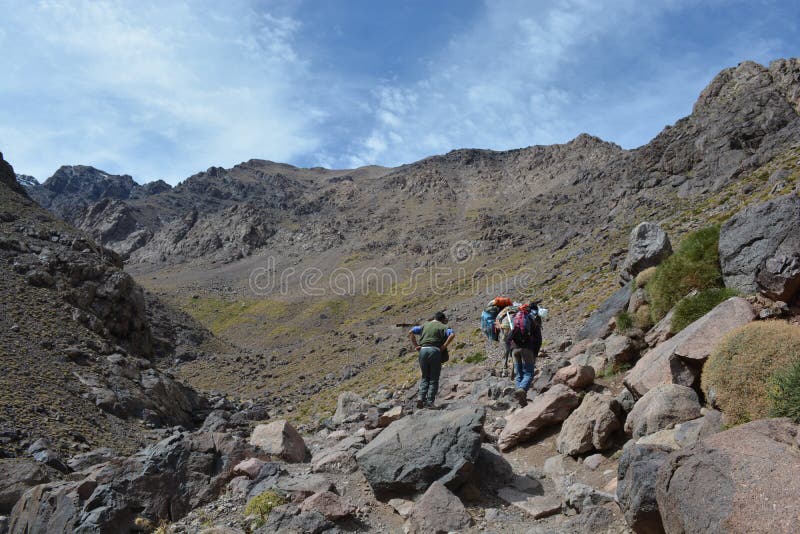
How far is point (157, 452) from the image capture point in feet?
32.7

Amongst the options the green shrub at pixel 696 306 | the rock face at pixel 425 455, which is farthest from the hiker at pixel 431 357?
the green shrub at pixel 696 306

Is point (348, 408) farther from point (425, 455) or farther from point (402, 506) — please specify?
point (402, 506)

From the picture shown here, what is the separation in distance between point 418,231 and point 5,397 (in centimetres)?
15084

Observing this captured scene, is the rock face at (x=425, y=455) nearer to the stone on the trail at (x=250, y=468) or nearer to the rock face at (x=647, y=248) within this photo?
the stone on the trail at (x=250, y=468)

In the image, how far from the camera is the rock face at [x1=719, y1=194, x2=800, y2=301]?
8.19m

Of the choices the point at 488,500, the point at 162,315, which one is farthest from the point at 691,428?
the point at 162,315

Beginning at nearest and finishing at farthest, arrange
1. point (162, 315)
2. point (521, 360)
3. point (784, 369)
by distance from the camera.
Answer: point (784, 369) → point (521, 360) → point (162, 315)

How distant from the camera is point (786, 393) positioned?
17.6 feet

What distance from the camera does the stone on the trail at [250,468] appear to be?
9.63 m

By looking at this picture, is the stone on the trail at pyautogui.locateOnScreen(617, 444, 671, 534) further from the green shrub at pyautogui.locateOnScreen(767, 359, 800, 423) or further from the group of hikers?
the group of hikers

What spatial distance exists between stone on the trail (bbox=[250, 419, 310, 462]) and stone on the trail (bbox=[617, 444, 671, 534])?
7.93m

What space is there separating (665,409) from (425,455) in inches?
150

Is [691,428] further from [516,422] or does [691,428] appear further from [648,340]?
[648,340]

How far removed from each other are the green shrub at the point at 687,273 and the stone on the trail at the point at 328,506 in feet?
29.9
